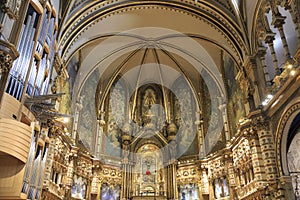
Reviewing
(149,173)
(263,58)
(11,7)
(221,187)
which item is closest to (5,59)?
(11,7)

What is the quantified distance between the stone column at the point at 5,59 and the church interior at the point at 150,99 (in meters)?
0.03

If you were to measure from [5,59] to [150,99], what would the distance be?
15.3 m

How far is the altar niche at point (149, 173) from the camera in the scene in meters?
18.6

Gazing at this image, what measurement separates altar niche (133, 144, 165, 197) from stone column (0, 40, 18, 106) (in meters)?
12.5

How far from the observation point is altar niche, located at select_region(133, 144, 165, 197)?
18.6 meters

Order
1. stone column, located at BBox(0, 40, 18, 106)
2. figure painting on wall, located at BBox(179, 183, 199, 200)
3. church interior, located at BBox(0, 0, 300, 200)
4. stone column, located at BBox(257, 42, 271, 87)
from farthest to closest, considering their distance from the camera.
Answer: figure painting on wall, located at BBox(179, 183, 199, 200), stone column, located at BBox(257, 42, 271, 87), church interior, located at BBox(0, 0, 300, 200), stone column, located at BBox(0, 40, 18, 106)

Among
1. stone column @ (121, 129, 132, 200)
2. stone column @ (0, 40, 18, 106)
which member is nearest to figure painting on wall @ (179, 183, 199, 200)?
stone column @ (121, 129, 132, 200)

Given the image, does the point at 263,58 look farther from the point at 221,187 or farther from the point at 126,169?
the point at 126,169

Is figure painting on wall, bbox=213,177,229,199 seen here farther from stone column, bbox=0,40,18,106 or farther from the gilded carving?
the gilded carving

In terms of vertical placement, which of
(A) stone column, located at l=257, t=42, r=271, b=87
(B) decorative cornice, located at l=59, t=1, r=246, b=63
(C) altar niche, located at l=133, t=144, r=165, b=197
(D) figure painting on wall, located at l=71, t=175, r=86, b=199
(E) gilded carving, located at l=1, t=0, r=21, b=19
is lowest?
(D) figure painting on wall, located at l=71, t=175, r=86, b=199

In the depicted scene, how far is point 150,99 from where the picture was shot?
22.6m

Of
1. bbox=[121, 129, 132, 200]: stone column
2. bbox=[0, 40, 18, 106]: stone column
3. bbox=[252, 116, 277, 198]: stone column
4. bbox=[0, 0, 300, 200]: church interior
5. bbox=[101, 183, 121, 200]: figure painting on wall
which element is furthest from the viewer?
bbox=[121, 129, 132, 200]: stone column

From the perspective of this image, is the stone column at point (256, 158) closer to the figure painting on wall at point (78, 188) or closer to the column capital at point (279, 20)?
the column capital at point (279, 20)

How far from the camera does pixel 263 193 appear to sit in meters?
11.8
